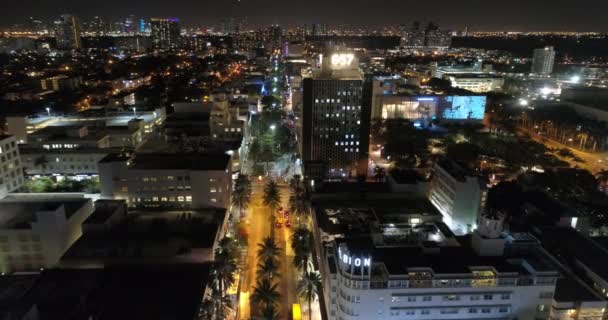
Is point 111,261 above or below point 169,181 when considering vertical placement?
below

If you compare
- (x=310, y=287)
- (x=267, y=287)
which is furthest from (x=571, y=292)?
(x=267, y=287)

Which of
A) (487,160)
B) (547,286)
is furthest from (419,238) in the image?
(487,160)

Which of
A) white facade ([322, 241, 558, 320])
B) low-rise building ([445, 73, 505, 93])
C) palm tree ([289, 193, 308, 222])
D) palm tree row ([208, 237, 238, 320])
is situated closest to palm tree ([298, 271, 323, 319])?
white facade ([322, 241, 558, 320])

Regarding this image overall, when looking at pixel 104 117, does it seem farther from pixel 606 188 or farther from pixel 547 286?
pixel 606 188

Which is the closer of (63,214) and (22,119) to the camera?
(63,214)

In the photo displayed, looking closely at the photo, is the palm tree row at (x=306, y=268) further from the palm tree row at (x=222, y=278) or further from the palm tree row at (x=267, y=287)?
the palm tree row at (x=222, y=278)

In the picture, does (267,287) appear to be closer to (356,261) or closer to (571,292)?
(356,261)

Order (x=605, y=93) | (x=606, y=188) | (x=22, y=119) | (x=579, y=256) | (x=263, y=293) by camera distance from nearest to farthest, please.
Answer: (x=263, y=293), (x=579, y=256), (x=606, y=188), (x=22, y=119), (x=605, y=93)

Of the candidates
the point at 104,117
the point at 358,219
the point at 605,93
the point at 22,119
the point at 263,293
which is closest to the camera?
the point at 263,293
